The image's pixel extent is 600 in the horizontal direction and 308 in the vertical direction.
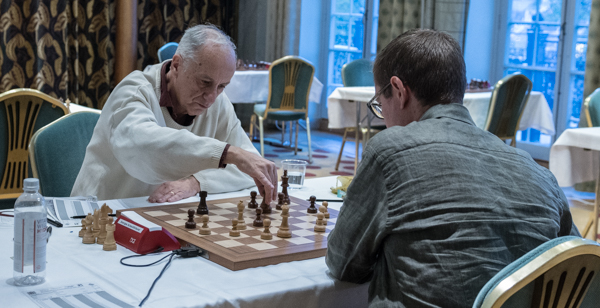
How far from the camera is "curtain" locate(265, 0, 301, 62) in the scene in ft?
26.1

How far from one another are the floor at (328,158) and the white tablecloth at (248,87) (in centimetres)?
61

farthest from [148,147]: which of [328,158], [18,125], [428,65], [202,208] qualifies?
[328,158]

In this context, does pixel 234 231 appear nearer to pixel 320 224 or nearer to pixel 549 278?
pixel 320 224

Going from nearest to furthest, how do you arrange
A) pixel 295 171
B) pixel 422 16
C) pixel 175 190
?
pixel 175 190
pixel 295 171
pixel 422 16

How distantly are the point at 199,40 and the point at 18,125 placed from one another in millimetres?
1384

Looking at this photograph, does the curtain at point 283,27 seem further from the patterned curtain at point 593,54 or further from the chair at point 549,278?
the chair at point 549,278

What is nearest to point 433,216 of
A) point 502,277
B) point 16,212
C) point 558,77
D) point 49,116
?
point 502,277

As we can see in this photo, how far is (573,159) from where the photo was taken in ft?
11.5

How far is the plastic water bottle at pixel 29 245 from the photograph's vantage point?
1.17 metres

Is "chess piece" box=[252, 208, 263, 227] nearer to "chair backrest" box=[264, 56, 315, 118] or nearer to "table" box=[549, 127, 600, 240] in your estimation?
"table" box=[549, 127, 600, 240]

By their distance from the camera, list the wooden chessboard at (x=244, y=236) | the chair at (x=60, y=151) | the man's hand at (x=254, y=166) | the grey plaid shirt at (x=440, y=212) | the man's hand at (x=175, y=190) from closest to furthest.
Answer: the grey plaid shirt at (x=440, y=212), the wooden chessboard at (x=244, y=236), the man's hand at (x=254, y=166), the man's hand at (x=175, y=190), the chair at (x=60, y=151)

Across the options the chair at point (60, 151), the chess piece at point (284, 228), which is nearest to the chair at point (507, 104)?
the chair at point (60, 151)

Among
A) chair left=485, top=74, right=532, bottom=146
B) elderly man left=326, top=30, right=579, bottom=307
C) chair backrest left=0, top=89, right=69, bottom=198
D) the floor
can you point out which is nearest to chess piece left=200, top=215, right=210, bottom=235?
elderly man left=326, top=30, right=579, bottom=307

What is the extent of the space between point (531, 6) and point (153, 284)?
239 inches
